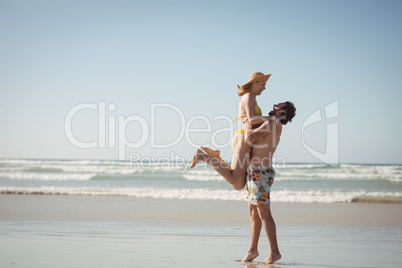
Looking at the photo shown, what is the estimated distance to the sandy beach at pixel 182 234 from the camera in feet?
17.4

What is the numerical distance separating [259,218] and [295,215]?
5.69m

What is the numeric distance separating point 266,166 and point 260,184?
0.21m

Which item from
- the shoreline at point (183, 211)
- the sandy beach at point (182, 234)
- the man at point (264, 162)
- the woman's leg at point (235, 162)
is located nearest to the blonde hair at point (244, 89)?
the man at point (264, 162)

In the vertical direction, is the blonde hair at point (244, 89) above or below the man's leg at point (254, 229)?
above

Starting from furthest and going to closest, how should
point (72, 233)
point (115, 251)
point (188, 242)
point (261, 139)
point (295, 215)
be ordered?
point (295, 215), point (72, 233), point (188, 242), point (115, 251), point (261, 139)

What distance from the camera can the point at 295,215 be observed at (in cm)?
1053

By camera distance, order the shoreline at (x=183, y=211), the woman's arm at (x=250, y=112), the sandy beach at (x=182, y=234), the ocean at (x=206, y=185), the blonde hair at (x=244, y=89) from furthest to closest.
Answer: the ocean at (x=206, y=185)
the shoreline at (x=183, y=211)
the sandy beach at (x=182, y=234)
the blonde hair at (x=244, y=89)
the woman's arm at (x=250, y=112)

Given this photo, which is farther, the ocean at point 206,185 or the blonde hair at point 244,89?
the ocean at point 206,185

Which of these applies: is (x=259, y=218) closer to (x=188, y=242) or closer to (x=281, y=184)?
(x=188, y=242)

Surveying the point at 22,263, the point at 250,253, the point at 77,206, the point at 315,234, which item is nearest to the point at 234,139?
the point at 250,253

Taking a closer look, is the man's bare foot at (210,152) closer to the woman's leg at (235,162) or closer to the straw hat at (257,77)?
the woman's leg at (235,162)

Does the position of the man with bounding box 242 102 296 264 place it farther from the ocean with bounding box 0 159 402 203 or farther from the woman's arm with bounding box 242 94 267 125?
the ocean with bounding box 0 159 402 203

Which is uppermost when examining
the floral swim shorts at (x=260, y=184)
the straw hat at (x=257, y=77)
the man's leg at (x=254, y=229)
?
the straw hat at (x=257, y=77)

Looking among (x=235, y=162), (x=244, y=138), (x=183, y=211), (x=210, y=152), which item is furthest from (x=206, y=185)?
(x=244, y=138)
